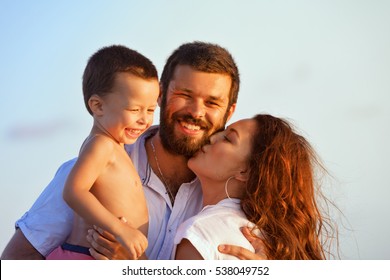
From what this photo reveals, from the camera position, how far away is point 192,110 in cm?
646

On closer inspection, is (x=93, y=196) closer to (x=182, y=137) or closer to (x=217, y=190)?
(x=217, y=190)

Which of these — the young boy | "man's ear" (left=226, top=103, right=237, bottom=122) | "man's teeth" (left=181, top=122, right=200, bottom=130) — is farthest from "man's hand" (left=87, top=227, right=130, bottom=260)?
"man's ear" (left=226, top=103, right=237, bottom=122)

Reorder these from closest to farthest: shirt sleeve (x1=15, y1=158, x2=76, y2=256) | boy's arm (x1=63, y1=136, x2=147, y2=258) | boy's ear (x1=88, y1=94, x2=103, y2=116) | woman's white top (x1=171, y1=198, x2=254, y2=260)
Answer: boy's arm (x1=63, y1=136, x2=147, y2=258), woman's white top (x1=171, y1=198, x2=254, y2=260), boy's ear (x1=88, y1=94, x2=103, y2=116), shirt sleeve (x1=15, y1=158, x2=76, y2=256)

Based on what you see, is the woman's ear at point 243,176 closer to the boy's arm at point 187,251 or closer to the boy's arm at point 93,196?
the boy's arm at point 187,251

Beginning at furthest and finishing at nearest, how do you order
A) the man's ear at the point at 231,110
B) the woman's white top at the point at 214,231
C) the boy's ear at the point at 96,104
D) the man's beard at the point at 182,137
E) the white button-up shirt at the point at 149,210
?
the man's ear at the point at 231,110, the man's beard at the point at 182,137, the white button-up shirt at the point at 149,210, the boy's ear at the point at 96,104, the woman's white top at the point at 214,231

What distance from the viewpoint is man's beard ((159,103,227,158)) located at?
6391mm

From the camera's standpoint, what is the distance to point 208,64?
6590mm

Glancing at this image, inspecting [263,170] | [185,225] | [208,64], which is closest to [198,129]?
[208,64]

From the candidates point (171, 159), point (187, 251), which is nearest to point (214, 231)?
point (187, 251)

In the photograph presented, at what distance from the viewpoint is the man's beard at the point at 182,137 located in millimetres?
6391

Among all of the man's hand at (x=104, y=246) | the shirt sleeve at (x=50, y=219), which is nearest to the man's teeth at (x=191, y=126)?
the shirt sleeve at (x=50, y=219)

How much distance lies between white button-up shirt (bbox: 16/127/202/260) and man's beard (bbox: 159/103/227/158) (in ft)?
0.99

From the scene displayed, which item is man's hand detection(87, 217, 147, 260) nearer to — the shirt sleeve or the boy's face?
the boy's face

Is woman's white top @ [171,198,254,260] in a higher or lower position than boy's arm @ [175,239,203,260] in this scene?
higher
